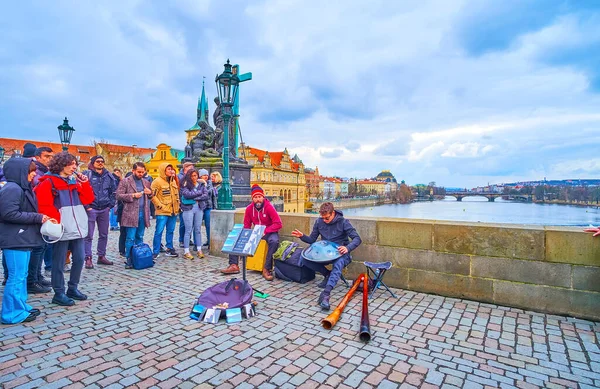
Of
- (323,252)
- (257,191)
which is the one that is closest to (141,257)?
(257,191)

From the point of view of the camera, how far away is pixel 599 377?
279 cm

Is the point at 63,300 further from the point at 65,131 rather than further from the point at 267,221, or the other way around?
the point at 65,131

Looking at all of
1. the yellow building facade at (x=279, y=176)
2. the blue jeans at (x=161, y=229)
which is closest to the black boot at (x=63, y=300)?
the blue jeans at (x=161, y=229)

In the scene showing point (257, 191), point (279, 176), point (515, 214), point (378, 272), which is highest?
point (279, 176)

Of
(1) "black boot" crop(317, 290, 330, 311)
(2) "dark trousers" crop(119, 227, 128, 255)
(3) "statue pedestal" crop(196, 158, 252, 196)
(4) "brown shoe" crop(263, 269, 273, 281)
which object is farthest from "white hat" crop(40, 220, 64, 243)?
(3) "statue pedestal" crop(196, 158, 252, 196)

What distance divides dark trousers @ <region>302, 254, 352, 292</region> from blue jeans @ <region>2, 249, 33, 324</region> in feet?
11.5

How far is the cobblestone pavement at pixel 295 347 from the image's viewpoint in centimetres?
272

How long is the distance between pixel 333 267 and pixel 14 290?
3.79 metres

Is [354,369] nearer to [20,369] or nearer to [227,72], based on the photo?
[20,369]

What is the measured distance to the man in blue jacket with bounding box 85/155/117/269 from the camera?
20.9 feet

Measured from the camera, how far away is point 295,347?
327 centimetres

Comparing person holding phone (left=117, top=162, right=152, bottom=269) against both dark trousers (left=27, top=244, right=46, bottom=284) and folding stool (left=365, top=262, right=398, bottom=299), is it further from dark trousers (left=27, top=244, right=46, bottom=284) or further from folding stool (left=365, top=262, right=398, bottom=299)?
folding stool (left=365, top=262, right=398, bottom=299)

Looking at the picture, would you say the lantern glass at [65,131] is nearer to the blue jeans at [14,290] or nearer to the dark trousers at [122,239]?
the dark trousers at [122,239]

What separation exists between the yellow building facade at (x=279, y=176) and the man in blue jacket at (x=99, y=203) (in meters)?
51.0
